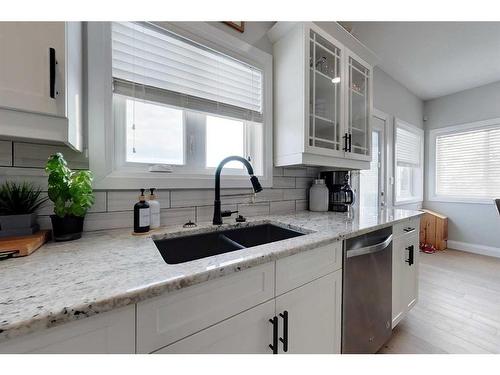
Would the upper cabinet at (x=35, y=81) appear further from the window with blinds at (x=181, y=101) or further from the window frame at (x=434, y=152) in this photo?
the window frame at (x=434, y=152)

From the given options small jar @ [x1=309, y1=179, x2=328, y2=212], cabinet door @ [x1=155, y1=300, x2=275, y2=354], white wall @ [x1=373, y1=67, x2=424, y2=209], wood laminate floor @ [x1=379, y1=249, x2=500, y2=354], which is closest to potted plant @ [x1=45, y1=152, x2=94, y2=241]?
cabinet door @ [x1=155, y1=300, x2=275, y2=354]

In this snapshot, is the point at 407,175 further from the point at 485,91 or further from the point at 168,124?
the point at 168,124

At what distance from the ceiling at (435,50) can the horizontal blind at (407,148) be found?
2.47ft

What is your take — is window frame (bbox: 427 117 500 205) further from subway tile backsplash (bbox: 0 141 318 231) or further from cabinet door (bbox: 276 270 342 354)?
cabinet door (bbox: 276 270 342 354)

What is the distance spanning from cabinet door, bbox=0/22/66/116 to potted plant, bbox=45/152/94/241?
0.22 m

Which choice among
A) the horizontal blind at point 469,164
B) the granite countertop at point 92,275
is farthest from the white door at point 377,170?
the granite countertop at point 92,275

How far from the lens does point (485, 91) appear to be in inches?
130

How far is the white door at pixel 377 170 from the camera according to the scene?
9.13 feet

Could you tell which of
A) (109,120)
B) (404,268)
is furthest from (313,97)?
(404,268)

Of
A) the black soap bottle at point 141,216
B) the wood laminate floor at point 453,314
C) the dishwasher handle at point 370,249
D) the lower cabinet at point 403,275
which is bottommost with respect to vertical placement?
the wood laminate floor at point 453,314

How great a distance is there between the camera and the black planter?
844 mm

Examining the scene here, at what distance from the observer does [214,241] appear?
1.20 meters

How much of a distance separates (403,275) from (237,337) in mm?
1439

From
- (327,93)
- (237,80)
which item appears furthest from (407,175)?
(237,80)
